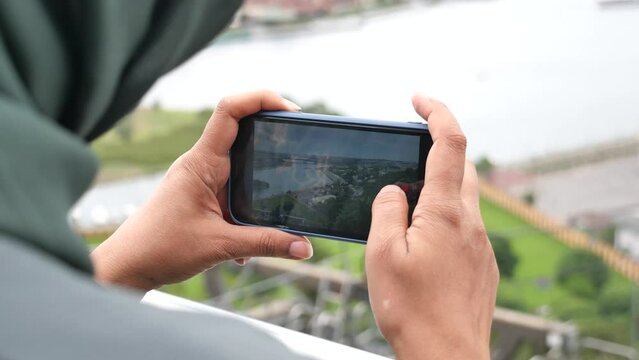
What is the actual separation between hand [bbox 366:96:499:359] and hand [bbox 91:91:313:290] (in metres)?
0.14

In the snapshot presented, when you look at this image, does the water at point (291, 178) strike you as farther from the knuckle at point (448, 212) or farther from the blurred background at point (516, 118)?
the blurred background at point (516, 118)

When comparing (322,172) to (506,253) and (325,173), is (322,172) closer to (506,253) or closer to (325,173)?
(325,173)

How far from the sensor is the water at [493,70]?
3762 mm

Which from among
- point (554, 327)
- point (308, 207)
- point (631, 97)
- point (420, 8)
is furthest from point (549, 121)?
point (308, 207)

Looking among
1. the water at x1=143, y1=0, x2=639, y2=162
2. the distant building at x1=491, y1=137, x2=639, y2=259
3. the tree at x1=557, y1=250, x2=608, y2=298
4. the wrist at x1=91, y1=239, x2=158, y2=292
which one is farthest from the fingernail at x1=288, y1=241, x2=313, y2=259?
the tree at x1=557, y1=250, x2=608, y2=298

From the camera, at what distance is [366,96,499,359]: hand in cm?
37

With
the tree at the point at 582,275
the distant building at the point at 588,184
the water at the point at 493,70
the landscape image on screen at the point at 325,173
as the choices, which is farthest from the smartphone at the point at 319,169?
the tree at the point at 582,275

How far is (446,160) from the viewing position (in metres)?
0.40

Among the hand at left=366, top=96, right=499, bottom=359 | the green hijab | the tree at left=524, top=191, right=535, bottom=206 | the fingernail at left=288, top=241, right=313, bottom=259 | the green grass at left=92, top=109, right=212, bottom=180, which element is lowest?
the tree at left=524, top=191, right=535, bottom=206

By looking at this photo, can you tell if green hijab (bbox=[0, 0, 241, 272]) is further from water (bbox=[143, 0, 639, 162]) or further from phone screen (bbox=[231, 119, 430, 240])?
water (bbox=[143, 0, 639, 162])

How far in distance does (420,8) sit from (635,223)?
4.67 ft

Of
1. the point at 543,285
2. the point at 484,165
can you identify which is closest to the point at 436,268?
the point at 484,165

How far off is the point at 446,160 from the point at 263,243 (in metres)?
0.17

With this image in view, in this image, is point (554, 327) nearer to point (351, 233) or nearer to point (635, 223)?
point (635, 223)
